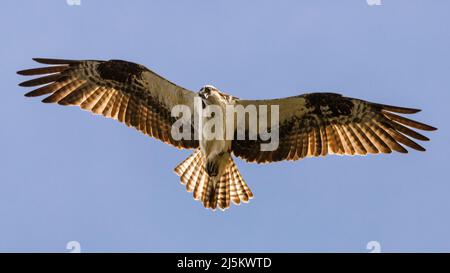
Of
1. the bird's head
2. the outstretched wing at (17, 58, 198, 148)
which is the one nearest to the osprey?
the outstretched wing at (17, 58, 198, 148)

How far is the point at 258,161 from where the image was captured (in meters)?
15.0

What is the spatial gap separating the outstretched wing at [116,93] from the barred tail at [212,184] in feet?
1.50

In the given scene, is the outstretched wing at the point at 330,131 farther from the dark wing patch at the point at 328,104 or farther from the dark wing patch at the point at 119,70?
the dark wing patch at the point at 119,70

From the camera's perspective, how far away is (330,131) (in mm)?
15125

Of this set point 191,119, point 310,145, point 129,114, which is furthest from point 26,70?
point 310,145

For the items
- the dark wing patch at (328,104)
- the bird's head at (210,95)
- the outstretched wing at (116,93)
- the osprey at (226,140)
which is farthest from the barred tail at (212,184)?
the dark wing patch at (328,104)

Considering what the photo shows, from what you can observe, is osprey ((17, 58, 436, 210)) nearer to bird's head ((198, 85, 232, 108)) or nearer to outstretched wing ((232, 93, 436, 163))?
outstretched wing ((232, 93, 436, 163))

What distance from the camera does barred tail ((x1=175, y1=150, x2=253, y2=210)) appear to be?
15.1m

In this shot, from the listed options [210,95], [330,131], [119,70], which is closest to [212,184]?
[210,95]

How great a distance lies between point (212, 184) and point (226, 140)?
94cm

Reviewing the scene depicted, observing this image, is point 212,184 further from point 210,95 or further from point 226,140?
point 210,95

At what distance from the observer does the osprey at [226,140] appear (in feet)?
48.7

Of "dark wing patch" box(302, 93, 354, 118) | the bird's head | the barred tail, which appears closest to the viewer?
the bird's head

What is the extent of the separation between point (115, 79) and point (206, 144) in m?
2.17
